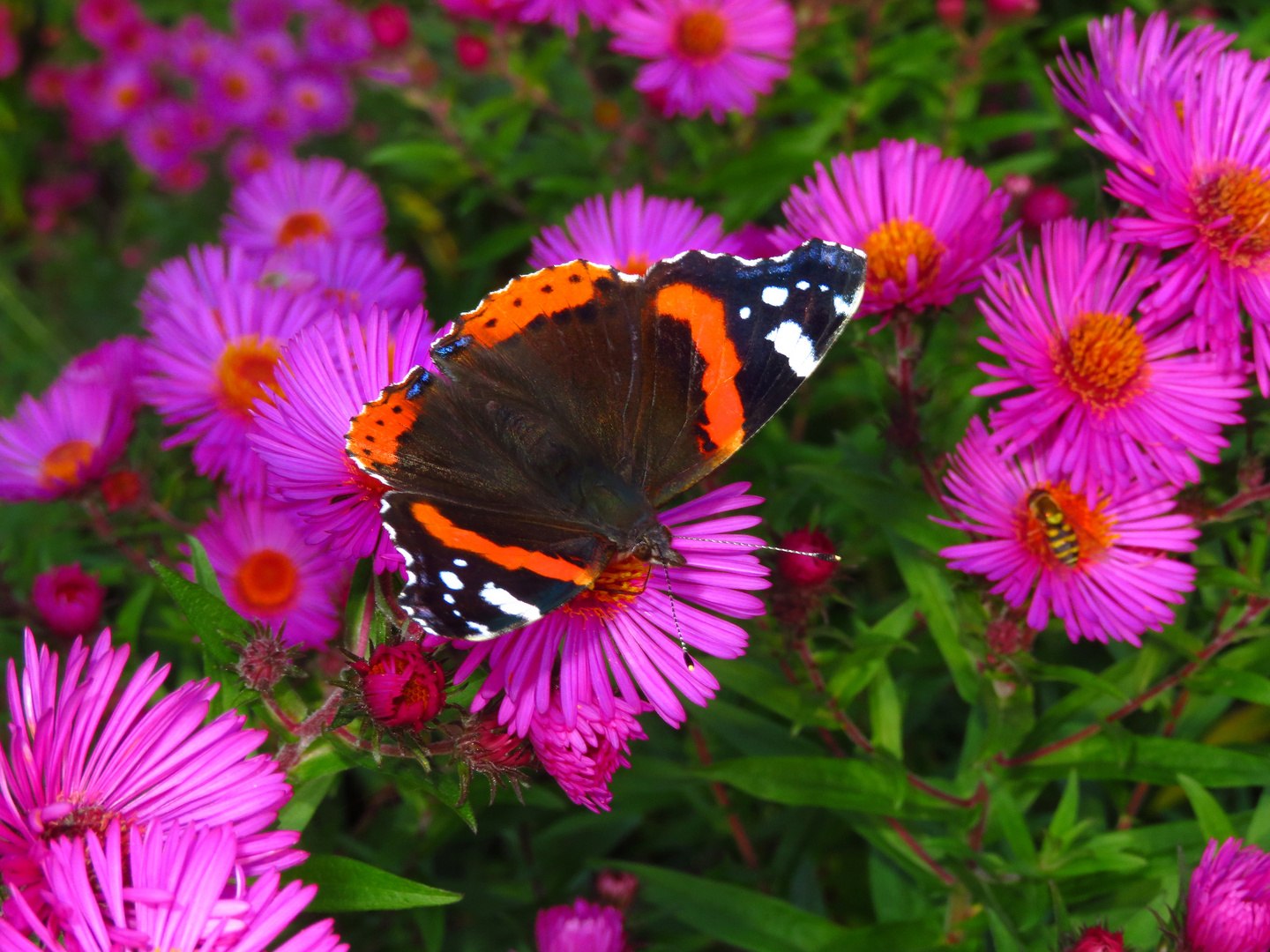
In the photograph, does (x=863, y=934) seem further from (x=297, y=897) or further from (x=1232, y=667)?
(x=297, y=897)

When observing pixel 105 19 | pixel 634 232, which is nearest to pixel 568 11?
pixel 634 232

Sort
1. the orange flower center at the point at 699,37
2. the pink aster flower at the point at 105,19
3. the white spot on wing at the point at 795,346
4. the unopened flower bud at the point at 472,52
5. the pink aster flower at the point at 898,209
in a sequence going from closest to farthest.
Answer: the white spot on wing at the point at 795,346
the pink aster flower at the point at 898,209
the orange flower center at the point at 699,37
the unopened flower bud at the point at 472,52
the pink aster flower at the point at 105,19

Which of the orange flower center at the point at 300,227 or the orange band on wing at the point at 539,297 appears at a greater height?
the orange flower center at the point at 300,227

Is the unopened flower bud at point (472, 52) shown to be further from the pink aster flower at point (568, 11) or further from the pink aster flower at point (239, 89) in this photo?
the pink aster flower at point (239, 89)

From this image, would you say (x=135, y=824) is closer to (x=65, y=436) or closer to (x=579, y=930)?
(x=579, y=930)

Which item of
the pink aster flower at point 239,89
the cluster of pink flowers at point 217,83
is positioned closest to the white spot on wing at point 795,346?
the cluster of pink flowers at point 217,83

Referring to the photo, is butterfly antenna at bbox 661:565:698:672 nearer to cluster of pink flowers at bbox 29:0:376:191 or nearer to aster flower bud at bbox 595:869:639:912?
aster flower bud at bbox 595:869:639:912
